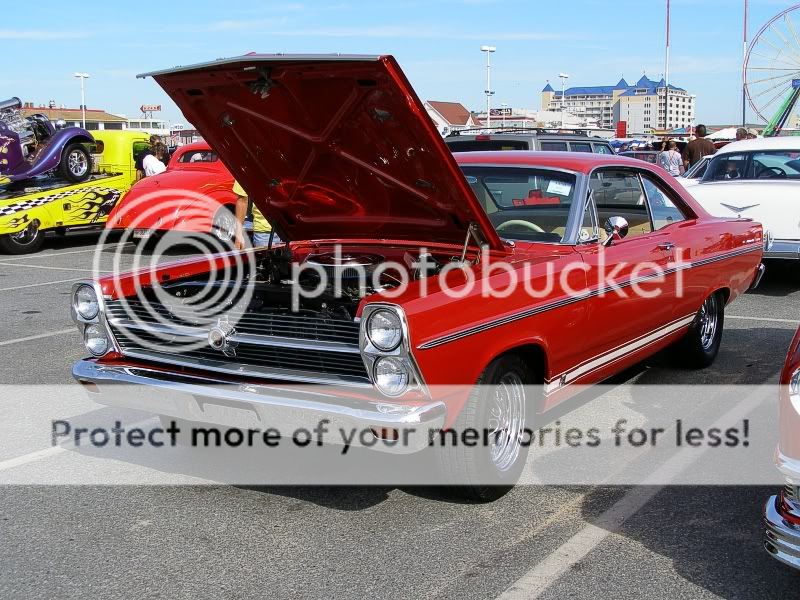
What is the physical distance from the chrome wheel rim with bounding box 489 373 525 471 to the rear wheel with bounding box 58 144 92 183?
12.1 metres

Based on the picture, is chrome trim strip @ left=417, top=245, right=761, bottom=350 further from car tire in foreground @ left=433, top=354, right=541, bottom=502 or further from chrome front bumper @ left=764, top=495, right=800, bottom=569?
chrome front bumper @ left=764, top=495, right=800, bottom=569

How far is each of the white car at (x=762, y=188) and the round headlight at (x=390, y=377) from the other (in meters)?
6.42

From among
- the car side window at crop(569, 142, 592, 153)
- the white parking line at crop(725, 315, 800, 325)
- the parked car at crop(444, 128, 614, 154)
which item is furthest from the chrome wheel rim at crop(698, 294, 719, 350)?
the car side window at crop(569, 142, 592, 153)

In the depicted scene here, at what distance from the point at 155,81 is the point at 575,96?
197m

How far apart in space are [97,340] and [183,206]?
9.16 metres

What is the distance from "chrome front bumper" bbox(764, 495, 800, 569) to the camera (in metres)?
2.90

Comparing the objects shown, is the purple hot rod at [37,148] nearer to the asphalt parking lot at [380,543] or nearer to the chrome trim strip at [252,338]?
the asphalt parking lot at [380,543]

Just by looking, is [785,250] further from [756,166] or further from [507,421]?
[507,421]

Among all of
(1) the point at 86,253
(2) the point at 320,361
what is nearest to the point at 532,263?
(2) the point at 320,361

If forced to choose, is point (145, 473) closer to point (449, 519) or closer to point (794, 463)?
point (449, 519)

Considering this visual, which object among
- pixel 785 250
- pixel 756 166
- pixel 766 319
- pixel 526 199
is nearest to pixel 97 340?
pixel 526 199

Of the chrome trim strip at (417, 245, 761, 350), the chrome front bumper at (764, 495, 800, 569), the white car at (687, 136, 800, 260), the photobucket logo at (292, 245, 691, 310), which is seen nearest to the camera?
the chrome front bumper at (764, 495, 800, 569)

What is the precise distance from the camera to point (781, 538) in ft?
9.66

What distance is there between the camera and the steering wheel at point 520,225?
491 cm
